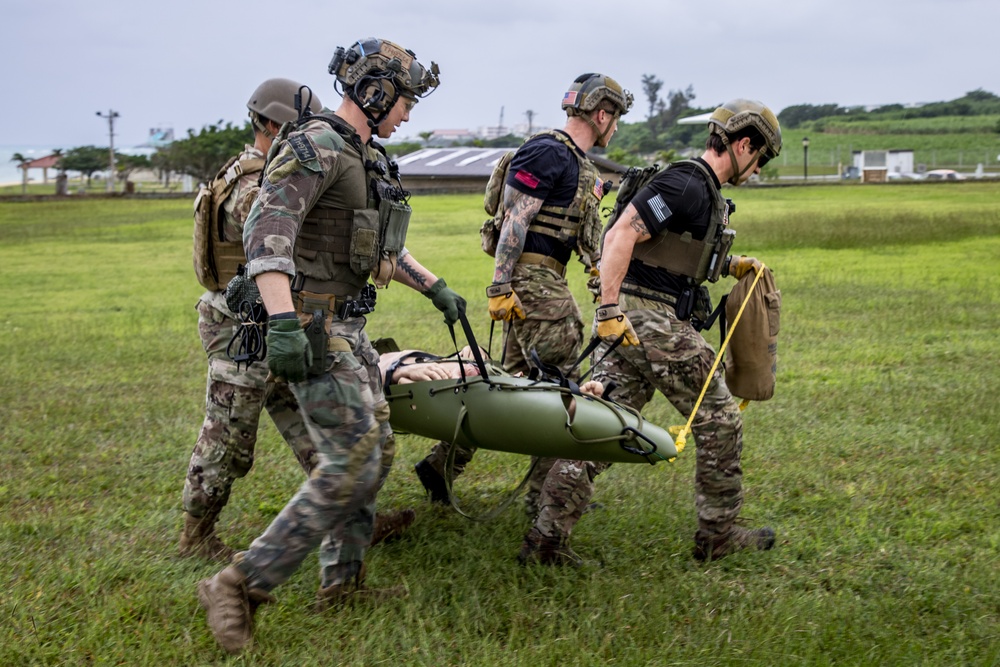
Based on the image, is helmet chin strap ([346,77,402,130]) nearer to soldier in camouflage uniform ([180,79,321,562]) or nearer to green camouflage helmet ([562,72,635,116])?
soldier in camouflage uniform ([180,79,321,562])

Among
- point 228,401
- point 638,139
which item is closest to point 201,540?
point 228,401

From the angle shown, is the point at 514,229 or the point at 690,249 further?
the point at 514,229

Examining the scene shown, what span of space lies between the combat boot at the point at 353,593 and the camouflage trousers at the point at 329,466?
1.44 feet

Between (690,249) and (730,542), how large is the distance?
1445 millimetres

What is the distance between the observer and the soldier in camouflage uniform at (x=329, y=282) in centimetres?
384

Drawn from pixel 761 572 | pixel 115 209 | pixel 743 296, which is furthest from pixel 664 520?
pixel 115 209

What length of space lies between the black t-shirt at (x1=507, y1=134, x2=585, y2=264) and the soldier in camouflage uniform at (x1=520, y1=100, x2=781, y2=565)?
28.3 inches

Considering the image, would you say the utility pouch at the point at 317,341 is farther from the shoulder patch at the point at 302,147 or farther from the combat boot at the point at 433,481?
the combat boot at the point at 433,481

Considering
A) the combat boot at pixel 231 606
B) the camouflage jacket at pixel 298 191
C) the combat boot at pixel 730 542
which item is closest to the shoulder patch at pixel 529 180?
the camouflage jacket at pixel 298 191

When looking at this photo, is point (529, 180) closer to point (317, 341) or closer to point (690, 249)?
point (690, 249)

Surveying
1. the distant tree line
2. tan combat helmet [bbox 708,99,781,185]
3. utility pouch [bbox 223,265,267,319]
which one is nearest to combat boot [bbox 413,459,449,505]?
utility pouch [bbox 223,265,267,319]

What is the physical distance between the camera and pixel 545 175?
18.4 ft

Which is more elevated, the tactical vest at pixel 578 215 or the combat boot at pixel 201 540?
the tactical vest at pixel 578 215

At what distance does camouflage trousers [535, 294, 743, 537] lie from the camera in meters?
5.06
